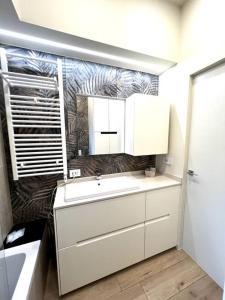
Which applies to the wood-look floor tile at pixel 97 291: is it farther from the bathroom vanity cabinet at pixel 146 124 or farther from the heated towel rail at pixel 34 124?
the bathroom vanity cabinet at pixel 146 124

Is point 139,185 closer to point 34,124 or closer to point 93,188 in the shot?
point 93,188

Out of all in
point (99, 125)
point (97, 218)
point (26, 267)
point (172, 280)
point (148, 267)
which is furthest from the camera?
point (99, 125)

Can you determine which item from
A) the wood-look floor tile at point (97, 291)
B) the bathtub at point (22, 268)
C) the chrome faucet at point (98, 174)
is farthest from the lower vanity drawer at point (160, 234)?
the bathtub at point (22, 268)

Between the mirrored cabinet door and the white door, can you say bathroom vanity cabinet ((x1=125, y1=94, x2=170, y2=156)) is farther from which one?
the white door

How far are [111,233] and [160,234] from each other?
2.05ft

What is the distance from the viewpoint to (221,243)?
4.32 feet

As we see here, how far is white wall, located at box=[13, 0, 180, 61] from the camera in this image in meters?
1.08

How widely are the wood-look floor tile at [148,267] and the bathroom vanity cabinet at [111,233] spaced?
0.30 feet

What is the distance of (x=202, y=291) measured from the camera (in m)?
1.29

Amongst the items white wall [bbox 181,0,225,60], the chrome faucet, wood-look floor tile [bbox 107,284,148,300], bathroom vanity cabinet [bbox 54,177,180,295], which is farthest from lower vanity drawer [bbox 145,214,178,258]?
white wall [bbox 181,0,225,60]

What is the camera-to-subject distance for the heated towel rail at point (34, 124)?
1.23 meters

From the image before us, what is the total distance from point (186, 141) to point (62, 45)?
1.57m

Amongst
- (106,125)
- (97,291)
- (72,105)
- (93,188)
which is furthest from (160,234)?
(72,105)

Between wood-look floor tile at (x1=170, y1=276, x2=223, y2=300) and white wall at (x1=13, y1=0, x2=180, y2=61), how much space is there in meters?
2.28
